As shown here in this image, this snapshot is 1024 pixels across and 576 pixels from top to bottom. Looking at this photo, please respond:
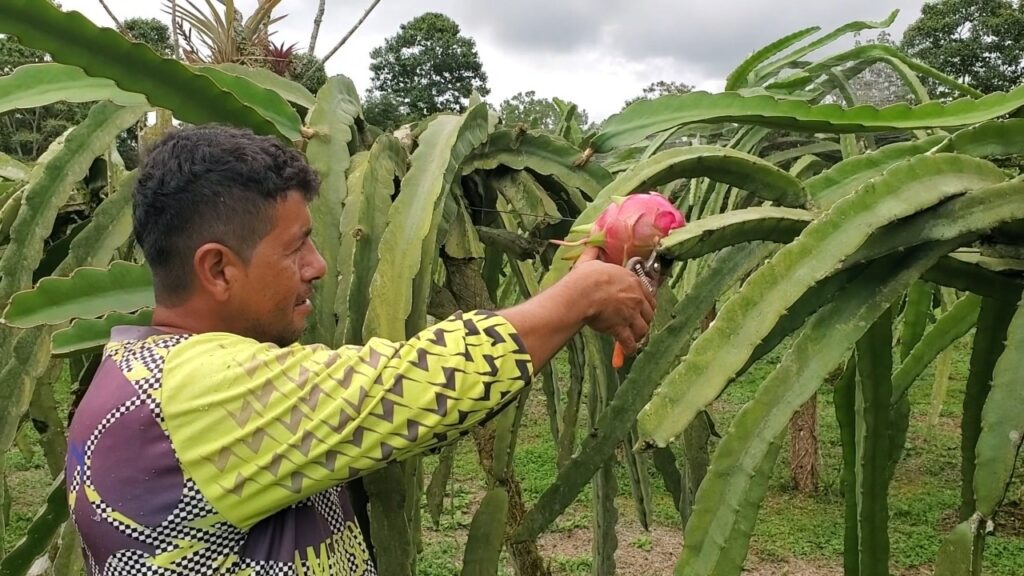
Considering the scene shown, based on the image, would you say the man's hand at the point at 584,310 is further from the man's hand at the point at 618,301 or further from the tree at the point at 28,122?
the tree at the point at 28,122

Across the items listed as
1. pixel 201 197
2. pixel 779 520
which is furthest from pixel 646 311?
pixel 779 520

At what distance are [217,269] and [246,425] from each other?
202mm

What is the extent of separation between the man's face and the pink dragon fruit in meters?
0.37

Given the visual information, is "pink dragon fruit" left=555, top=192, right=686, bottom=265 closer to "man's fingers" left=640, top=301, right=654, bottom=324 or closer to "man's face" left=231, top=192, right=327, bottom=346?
"man's fingers" left=640, top=301, right=654, bottom=324

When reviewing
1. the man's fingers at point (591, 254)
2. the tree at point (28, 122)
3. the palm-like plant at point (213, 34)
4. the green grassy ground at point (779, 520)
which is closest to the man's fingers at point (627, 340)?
the man's fingers at point (591, 254)

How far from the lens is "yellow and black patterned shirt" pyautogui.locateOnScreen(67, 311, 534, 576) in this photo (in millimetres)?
875

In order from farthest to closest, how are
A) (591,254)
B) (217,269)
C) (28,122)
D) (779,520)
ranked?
1. (28,122)
2. (779,520)
3. (591,254)
4. (217,269)

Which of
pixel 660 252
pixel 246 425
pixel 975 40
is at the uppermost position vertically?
pixel 975 40

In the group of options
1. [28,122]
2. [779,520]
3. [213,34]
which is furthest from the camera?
[28,122]

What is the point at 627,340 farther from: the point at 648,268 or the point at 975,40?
the point at 975,40

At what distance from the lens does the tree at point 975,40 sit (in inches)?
609

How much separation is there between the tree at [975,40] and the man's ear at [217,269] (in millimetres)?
16319

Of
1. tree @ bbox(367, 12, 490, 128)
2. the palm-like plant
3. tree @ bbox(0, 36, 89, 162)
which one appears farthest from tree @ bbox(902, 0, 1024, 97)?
the palm-like plant

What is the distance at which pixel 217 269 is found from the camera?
97 centimetres
